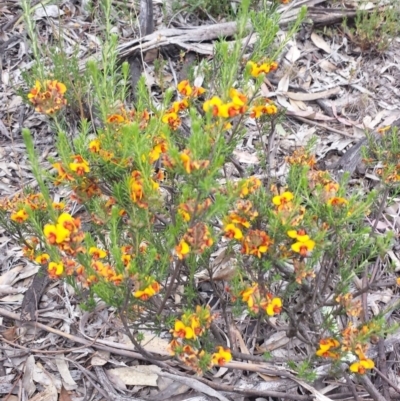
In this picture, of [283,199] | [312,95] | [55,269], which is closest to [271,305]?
[283,199]

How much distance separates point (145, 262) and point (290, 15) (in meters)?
2.76

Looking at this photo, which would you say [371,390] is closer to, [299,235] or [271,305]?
[271,305]

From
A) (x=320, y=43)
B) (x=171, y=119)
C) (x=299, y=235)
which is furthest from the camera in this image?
(x=320, y=43)

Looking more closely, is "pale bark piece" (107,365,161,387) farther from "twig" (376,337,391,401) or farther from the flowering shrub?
"twig" (376,337,391,401)

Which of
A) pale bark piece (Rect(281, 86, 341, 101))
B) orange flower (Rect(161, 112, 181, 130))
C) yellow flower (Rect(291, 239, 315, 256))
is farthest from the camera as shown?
pale bark piece (Rect(281, 86, 341, 101))

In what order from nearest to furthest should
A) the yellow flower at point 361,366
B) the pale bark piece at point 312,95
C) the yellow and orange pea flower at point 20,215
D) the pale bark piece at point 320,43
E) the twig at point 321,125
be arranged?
the yellow flower at point 361,366 < the yellow and orange pea flower at point 20,215 < the twig at point 321,125 < the pale bark piece at point 312,95 < the pale bark piece at point 320,43

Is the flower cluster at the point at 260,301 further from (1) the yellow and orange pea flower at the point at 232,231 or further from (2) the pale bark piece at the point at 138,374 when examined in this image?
(2) the pale bark piece at the point at 138,374

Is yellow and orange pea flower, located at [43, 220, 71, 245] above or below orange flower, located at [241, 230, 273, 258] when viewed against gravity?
above

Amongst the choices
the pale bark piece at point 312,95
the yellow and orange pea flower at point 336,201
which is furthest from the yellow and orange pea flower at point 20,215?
the pale bark piece at point 312,95

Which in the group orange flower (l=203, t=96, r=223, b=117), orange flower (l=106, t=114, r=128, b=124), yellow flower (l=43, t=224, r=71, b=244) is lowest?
yellow flower (l=43, t=224, r=71, b=244)

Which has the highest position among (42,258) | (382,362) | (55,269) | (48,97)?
(48,97)

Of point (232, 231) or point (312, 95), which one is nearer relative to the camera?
point (232, 231)

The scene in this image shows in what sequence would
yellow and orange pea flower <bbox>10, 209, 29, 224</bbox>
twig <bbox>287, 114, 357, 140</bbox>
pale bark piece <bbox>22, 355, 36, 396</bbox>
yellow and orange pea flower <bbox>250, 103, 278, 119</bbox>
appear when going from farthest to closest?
twig <bbox>287, 114, 357, 140</bbox>, pale bark piece <bbox>22, 355, 36, 396</bbox>, yellow and orange pea flower <bbox>250, 103, 278, 119</bbox>, yellow and orange pea flower <bbox>10, 209, 29, 224</bbox>

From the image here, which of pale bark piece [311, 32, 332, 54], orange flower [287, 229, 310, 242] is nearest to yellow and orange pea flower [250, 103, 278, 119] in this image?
orange flower [287, 229, 310, 242]
